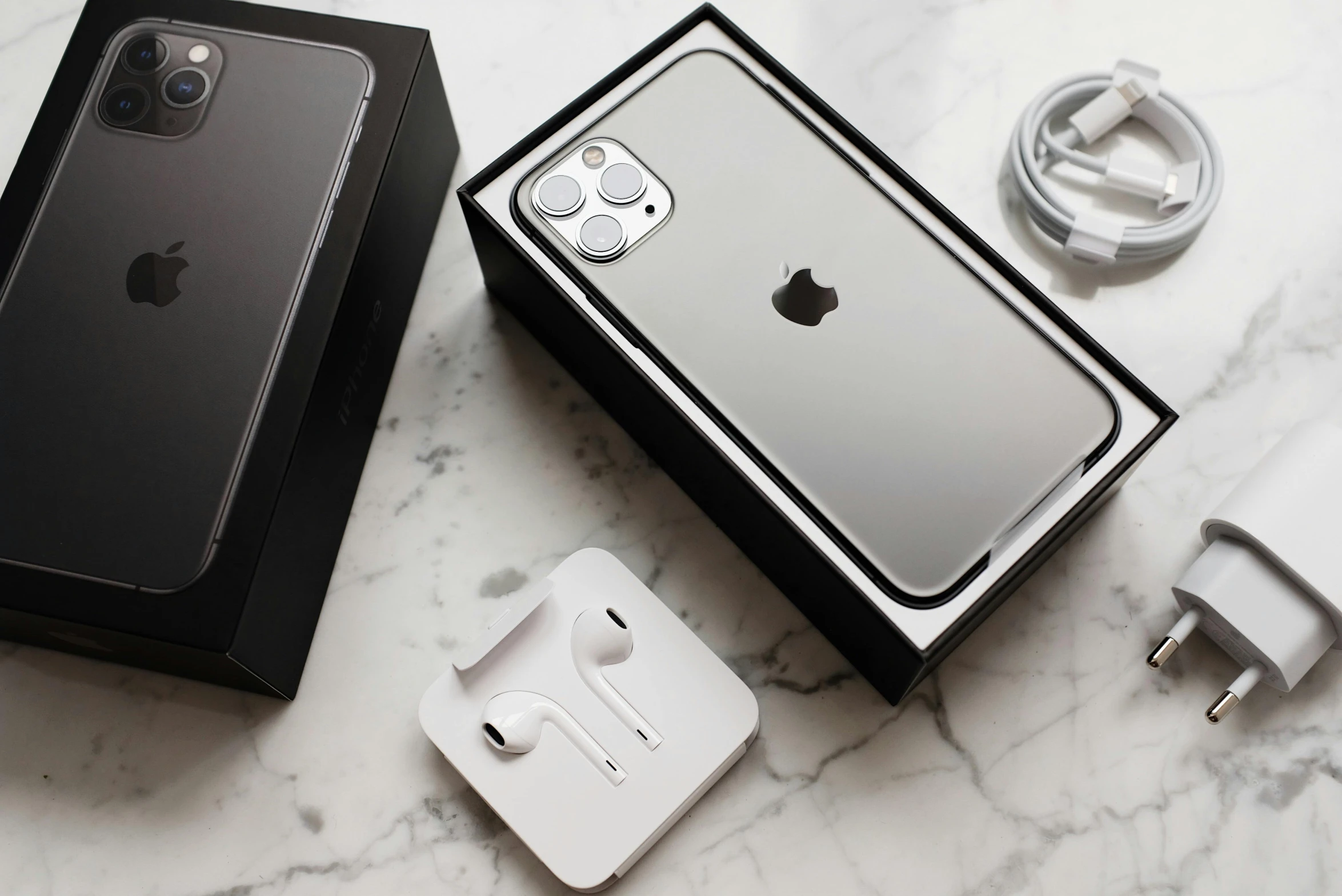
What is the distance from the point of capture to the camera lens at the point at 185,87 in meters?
0.79

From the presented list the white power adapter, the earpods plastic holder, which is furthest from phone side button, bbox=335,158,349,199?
the white power adapter

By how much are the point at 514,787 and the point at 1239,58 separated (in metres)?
0.86

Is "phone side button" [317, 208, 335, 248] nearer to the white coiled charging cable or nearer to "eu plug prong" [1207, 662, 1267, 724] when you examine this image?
the white coiled charging cable

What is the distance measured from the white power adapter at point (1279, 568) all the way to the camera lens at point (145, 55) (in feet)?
2.76

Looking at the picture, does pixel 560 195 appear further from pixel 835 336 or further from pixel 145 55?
pixel 145 55

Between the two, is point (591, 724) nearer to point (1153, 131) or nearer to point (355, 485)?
point (355, 485)

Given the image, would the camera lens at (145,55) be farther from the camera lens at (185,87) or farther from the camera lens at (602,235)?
the camera lens at (602,235)

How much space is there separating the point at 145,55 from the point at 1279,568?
903 millimetres

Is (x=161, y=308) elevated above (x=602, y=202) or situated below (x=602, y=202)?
below

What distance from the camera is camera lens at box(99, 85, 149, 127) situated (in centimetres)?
79

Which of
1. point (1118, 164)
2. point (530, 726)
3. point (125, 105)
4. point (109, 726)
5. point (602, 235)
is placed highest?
point (1118, 164)

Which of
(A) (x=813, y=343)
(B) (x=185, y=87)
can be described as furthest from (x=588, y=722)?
(B) (x=185, y=87)

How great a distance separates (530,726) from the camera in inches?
29.1

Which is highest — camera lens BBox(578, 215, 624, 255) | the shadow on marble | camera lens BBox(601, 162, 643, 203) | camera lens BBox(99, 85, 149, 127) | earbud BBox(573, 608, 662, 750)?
camera lens BBox(601, 162, 643, 203)
